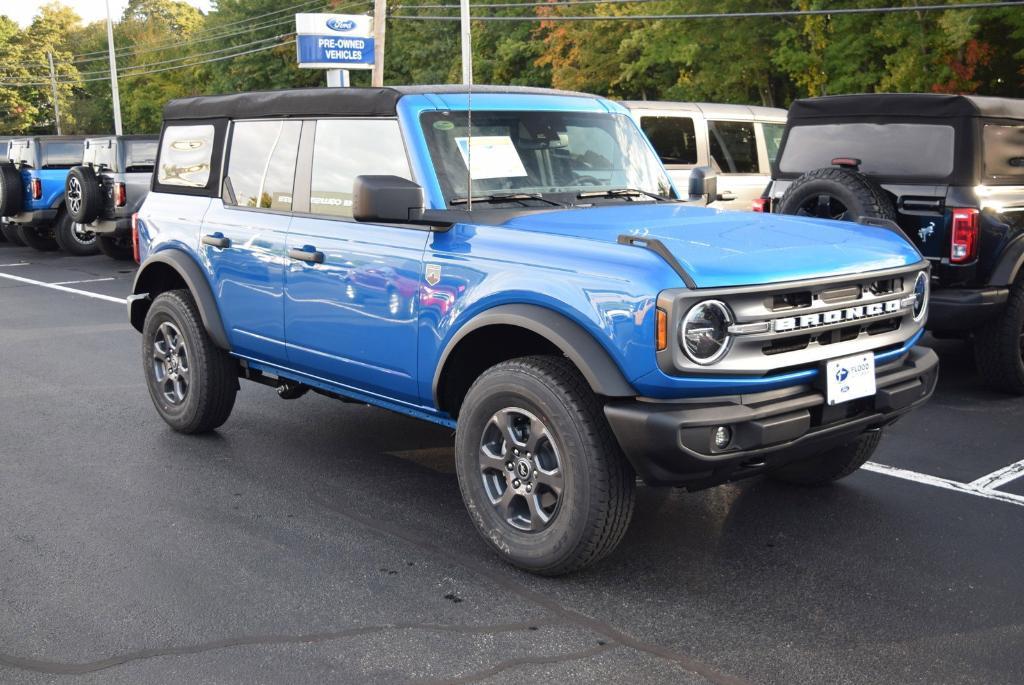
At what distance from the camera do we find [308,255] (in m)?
5.32

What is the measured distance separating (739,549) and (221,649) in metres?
2.17

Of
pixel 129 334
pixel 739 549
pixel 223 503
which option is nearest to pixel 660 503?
pixel 739 549

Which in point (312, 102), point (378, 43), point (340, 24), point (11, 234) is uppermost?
point (340, 24)

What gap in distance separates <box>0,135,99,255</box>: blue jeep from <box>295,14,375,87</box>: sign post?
20.1m

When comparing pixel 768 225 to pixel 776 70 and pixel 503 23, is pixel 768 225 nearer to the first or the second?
pixel 776 70

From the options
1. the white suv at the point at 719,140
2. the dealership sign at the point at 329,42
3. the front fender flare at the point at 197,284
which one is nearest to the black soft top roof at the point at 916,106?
the white suv at the point at 719,140

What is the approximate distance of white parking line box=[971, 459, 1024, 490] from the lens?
5.57 m

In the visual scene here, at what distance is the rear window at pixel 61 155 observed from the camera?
1983 cm

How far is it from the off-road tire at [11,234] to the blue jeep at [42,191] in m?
1.55

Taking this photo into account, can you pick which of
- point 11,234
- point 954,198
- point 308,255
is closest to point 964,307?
point 954,198

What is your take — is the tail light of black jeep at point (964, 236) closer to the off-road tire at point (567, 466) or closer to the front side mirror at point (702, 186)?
the front side mirror at point (702, 186)

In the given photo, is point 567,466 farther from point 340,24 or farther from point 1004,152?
point 340,24

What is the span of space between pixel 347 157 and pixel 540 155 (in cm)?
94

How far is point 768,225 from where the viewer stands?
465cm
